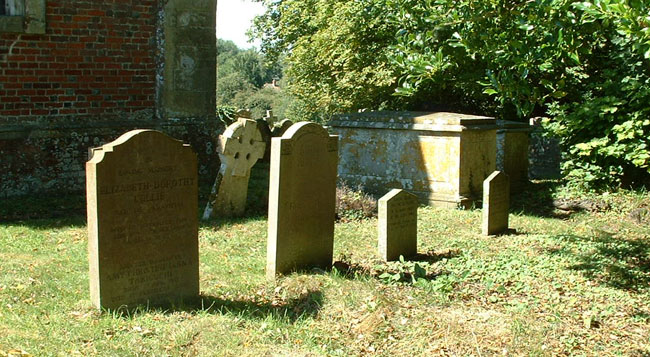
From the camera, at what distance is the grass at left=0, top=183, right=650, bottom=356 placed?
534 centimetres

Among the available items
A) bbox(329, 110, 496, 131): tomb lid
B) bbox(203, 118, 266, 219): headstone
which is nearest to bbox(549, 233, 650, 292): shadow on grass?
bbox(329, 110, 496, 131): tomb lid

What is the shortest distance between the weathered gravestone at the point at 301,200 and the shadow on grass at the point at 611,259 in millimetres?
2800

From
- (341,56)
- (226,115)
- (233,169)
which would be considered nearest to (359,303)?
(233,169)

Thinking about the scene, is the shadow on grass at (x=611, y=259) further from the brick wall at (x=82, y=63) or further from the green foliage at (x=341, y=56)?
the green foliage at (x=341, y=56)

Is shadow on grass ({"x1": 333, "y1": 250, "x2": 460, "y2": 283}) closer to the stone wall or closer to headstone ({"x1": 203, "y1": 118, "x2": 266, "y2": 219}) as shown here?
headstone ({"x1": 203, "y1": 118, "x2": 266, "y2": 219})

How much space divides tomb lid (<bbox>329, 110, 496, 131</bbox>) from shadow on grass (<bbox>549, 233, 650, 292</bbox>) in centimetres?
279

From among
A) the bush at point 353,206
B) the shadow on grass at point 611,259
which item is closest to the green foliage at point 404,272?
the shadow on grass at point 611,259

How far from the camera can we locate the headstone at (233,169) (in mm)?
10305

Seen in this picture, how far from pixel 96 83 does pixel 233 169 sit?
8.68 ft

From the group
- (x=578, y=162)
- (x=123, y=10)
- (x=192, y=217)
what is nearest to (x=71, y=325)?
(x=192, y=217)

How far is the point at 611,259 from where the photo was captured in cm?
819

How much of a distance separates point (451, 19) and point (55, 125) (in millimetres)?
6138

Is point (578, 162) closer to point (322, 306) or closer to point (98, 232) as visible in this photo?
point (322, 306)

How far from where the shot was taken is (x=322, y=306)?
6.10m
